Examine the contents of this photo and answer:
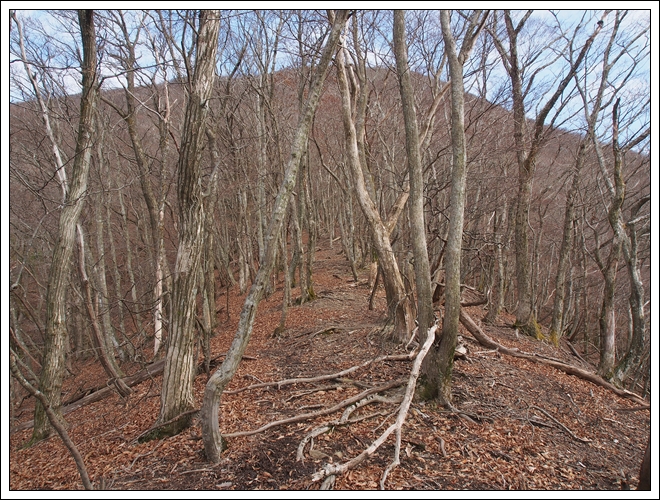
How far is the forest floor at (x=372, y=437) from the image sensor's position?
3.78 m

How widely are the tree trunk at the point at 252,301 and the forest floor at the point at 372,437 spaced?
0.34 m

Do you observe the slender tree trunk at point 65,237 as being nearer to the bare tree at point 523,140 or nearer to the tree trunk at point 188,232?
the tree trunk at point 188,232

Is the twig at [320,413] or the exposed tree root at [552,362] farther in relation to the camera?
the exposed tree root at [552,362]

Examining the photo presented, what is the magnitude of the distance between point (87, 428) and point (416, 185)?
5310mm

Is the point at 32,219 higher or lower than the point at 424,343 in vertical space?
higher

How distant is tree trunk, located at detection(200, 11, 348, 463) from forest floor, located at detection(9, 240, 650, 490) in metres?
0.34

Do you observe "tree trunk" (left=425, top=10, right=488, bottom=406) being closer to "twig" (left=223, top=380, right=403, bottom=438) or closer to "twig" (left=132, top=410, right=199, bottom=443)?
"twig" (left=223, top=380, right=403, bottom=438)

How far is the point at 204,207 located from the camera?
4.63 meters

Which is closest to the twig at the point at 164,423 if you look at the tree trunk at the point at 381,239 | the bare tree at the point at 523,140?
the tree trunk at the point at 381,239

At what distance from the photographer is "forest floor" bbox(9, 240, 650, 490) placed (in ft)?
12.4

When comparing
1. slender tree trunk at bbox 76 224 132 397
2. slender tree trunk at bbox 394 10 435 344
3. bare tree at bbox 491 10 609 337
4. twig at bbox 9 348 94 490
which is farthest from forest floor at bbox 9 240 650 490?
bare tree at bbox 491 10 609 337

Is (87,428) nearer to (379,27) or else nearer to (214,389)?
(214,389)

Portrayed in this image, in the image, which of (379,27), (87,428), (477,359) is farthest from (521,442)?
(379,27)

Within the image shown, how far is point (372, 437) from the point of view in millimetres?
4383
